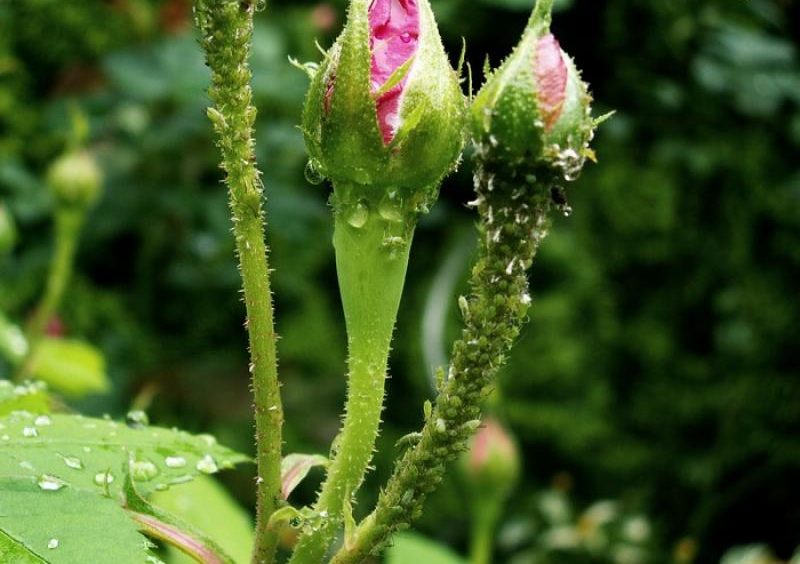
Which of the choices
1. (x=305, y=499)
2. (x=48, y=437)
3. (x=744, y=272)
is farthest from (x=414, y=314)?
(x=48, y=437)

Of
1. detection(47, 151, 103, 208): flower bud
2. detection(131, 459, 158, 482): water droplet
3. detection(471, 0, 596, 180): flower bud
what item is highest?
detection(47, 151, 103, 208): flower bud

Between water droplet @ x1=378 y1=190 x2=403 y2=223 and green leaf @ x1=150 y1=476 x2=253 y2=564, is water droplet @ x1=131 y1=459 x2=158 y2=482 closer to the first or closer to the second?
water droplet @ x1=378 y1=190 x2=403 y2=223

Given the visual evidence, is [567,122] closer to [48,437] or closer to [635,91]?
[48,437]

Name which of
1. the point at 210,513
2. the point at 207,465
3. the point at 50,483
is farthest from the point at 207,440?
the point at 210,513

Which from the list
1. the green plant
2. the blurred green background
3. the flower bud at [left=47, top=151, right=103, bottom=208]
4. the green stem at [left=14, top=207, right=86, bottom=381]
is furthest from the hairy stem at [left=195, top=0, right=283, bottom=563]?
the blurred green background

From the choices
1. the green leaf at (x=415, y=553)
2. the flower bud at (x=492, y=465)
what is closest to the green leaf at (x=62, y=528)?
the green leaf at (x=415, y=553)
